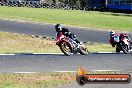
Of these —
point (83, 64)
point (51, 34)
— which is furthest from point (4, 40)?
point (83, 64)

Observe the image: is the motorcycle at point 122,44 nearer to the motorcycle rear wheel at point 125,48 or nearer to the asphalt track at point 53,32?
the motorcycle rear wheel at point 125,48

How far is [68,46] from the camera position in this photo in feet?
54.1

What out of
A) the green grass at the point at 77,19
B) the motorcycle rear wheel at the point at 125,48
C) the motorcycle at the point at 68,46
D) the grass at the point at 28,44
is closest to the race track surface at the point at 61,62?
the motorcycle at the point at 68,46

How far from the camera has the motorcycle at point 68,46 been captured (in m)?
16.3

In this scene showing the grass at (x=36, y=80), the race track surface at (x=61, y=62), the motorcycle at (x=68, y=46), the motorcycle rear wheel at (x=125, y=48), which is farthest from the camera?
the motorcycle rear wheel at (x=125, y=48)

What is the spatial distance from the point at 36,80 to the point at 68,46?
5.15 meters

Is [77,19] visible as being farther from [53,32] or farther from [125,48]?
[125,48]

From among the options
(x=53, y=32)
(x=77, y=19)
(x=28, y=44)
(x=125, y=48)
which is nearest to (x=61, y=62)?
(x=125, y=48)

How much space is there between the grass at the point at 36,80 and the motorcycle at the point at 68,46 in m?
3.75

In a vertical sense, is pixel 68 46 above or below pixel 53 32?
above

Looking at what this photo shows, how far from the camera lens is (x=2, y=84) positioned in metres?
10.9

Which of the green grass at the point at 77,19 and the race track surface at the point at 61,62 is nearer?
the race track surface at the point at 61,62

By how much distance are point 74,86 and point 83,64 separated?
3652 millimetres

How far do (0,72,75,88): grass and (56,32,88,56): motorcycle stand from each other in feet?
12.3
